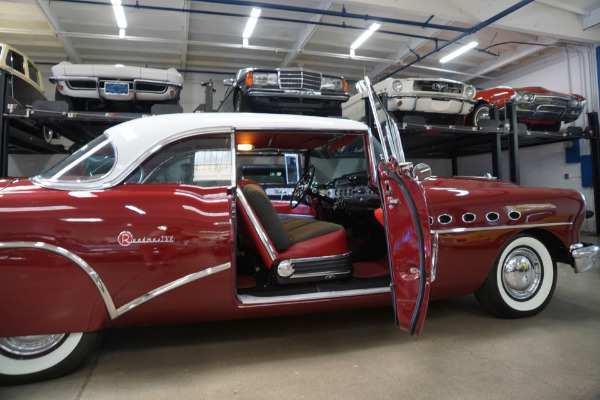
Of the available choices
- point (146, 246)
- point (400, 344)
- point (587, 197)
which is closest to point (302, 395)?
point (400, 344)

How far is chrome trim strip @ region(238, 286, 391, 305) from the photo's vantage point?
224 cm

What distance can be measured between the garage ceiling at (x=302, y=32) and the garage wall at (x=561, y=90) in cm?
34

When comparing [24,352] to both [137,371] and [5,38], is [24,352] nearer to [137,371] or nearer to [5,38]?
[137,371]

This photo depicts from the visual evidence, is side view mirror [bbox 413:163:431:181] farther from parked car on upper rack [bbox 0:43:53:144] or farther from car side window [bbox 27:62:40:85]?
car side window [bbox 27:62:40:85]

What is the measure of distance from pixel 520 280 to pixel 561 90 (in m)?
8.77

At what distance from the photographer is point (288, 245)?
99.3 inches

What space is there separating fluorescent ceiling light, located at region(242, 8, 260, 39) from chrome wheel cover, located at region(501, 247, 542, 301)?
20.2 feet

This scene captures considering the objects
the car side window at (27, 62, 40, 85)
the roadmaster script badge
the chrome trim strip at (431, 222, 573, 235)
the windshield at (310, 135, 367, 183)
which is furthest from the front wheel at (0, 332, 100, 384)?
the car side window at (27, 62, 40, 85)

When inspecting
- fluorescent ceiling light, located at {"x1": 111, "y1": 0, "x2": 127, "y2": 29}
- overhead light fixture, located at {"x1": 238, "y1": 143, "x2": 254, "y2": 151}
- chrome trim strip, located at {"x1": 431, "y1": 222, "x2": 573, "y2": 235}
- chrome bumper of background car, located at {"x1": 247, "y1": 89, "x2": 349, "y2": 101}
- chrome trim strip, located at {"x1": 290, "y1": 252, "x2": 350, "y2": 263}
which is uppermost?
fluorescent ceiling light, located at {"x1": 111, "y1": 0, "x2": 127, "y2": 29}

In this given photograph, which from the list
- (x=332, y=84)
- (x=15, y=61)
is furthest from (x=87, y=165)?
(x=15, y=61)

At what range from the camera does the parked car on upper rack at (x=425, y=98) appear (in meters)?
5.75

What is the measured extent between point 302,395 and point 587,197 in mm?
9466

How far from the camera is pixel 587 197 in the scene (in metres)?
8.50

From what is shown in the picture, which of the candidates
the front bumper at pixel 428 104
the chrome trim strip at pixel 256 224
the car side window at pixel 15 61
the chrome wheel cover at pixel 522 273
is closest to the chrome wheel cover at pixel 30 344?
the chrome trim strip at pixel 256 224
